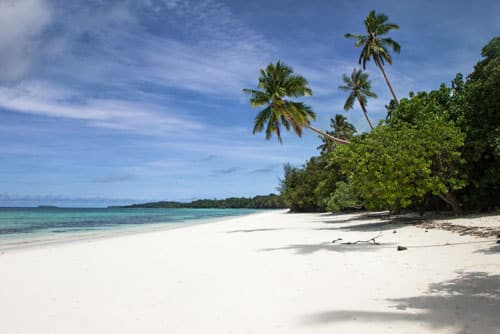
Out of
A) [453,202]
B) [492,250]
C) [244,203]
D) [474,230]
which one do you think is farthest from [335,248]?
[244,203]

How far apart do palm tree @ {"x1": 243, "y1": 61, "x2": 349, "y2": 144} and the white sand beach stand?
14500mm

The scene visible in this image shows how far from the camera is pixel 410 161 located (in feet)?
51.8

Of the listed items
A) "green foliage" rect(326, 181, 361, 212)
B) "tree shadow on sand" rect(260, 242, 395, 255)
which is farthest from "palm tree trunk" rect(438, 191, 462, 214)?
"green foliage" rect(326, 181, 361, 212)

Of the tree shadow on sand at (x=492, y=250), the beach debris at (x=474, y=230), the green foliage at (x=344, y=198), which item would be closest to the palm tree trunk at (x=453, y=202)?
the beach debris at (x=474, y=230)

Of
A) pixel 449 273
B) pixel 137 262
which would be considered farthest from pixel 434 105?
pixel 137 262

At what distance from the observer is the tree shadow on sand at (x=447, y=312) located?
3.98 meters

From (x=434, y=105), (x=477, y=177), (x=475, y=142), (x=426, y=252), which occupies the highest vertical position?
(x=434, y=105)

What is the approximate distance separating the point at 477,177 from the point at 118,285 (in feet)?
60.3

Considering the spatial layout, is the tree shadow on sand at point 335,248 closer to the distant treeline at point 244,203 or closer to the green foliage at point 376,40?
the green foliage at point 376,40

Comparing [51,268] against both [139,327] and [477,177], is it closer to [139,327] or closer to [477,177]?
[139,327]

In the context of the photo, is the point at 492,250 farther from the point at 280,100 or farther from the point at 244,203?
the point at 244,203

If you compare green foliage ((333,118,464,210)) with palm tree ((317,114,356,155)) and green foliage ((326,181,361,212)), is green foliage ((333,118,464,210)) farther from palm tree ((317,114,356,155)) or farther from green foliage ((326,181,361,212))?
palm tree ((317,114,356,155))

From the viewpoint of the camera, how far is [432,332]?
375cm

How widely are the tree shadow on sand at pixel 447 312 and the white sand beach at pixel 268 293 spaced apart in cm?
1
